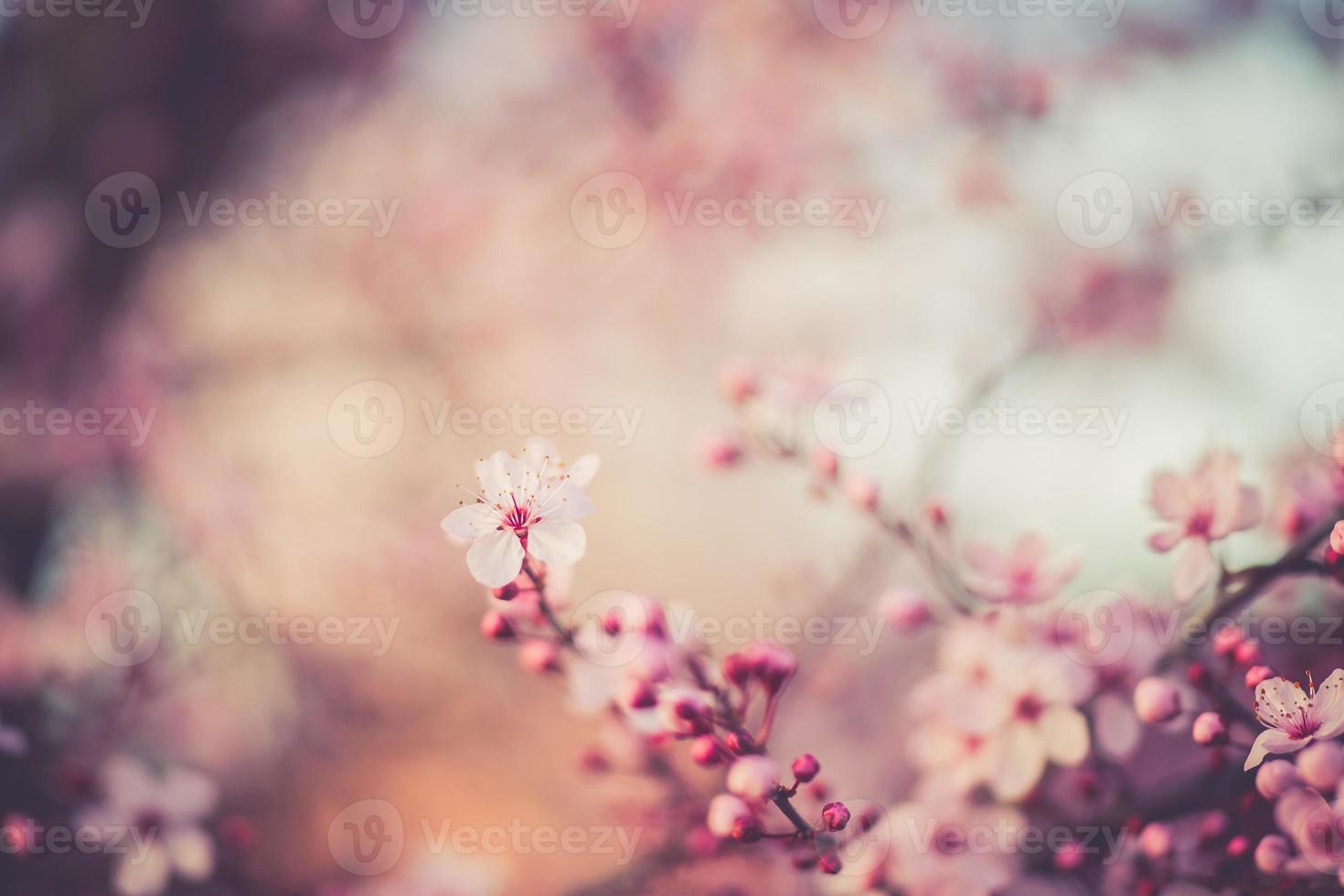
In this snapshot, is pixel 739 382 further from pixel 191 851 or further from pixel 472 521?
pixel 191 851

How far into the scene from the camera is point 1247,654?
67 centimetres

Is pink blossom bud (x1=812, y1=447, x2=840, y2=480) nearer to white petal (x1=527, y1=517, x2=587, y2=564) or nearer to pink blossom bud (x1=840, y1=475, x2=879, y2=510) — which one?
pink blossom bud (x1=840, y1=475, x2=879, y2=510)

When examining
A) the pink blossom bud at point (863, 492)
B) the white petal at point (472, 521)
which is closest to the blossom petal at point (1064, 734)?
the pink blossom bud at point (863, 492)

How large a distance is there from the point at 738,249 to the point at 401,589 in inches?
73.7

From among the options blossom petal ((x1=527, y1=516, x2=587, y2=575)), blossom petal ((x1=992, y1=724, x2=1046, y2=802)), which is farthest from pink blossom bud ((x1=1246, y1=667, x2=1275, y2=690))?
blossom petal ((x1=527, y1=516, x2=587, y2=575))

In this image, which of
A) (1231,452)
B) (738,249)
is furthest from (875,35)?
(1231,452)

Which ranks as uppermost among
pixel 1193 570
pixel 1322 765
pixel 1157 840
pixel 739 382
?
pixel 739 382

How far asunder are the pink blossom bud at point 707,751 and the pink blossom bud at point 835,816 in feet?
0.32

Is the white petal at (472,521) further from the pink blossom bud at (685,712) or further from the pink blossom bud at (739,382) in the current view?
the pink blossom bud at (739,382)

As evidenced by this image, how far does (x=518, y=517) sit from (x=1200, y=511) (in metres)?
0.66

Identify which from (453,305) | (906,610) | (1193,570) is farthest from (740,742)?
(453,305)

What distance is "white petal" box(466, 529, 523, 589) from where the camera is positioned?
0.62 m

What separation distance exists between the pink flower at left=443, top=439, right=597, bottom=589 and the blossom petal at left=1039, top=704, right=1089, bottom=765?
538 millimetres

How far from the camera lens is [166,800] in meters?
1.02
